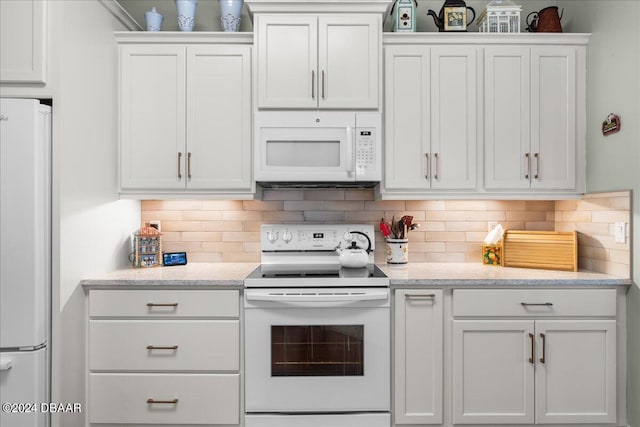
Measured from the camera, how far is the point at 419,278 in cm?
215

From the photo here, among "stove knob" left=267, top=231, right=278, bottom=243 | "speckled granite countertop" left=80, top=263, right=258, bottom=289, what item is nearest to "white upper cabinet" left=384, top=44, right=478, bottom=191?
"stove knob" left=267, top=231, right=278, bottom=243

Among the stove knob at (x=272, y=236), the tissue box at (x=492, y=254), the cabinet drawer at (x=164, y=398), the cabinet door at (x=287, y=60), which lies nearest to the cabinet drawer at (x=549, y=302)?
the tissue box at (x=492, y=254)

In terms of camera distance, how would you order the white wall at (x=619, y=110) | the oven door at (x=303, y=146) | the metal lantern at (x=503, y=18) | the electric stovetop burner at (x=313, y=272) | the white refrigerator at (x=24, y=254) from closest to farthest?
1. the white refrigerator at (x=24, y=254)
2. the white wall at (x=619, y=110)
3. the electric stovetop burner at (x=313, y=272)
4. the oven door at (x=303, y=146)
5. the metal lantern at (x=503, y=18)

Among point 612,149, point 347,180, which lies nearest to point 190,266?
point 347,180

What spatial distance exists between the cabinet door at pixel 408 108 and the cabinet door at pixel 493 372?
88cm

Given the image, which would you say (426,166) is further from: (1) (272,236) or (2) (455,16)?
(1) (272,236)

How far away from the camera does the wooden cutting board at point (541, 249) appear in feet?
7.84

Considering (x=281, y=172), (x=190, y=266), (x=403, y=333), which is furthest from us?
(x=190, y=266)

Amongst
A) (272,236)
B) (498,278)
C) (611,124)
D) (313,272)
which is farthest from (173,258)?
(611,124)

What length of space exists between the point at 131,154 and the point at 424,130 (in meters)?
1.71

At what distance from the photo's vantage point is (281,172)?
2.35 m

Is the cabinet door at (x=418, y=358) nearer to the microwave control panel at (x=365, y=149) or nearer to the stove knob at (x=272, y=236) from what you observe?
the microwave control panel at (x=365, y=149)

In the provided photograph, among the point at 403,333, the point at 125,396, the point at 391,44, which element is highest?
the point at 391,44

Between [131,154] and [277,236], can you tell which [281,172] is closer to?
[277,236]
